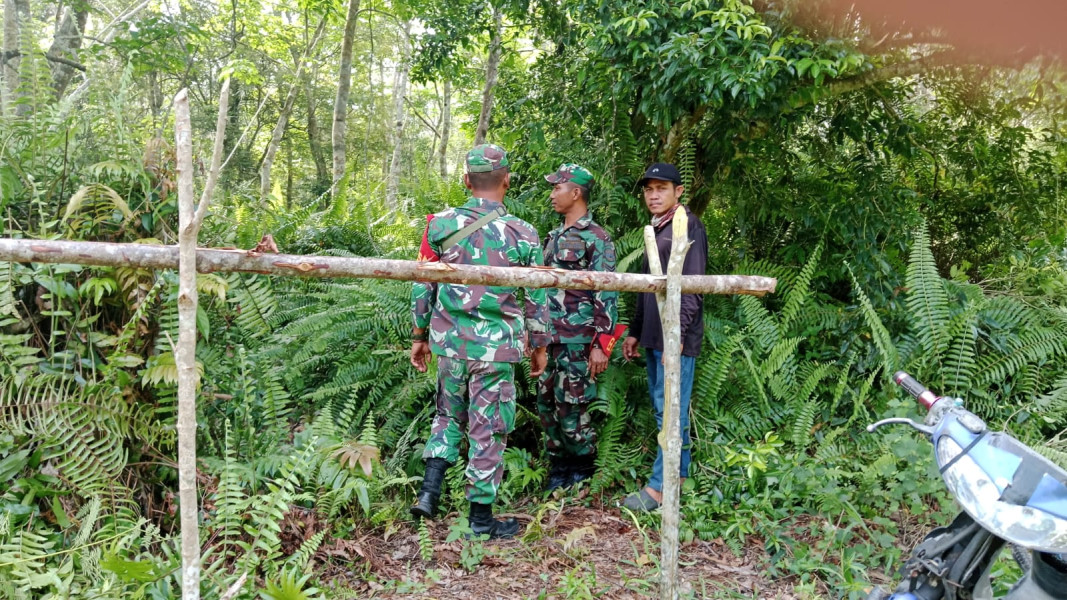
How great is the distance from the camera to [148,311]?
3150mm

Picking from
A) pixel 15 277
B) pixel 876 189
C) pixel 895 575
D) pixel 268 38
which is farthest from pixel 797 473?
pixel 268 38

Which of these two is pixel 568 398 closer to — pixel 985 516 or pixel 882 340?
pixel 882 340

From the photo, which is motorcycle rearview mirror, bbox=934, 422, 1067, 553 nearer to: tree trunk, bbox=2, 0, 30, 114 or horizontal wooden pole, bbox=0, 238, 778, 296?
Result: horizontal wooden pole, bbox=0, 238, 778, 296

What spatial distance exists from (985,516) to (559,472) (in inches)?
109

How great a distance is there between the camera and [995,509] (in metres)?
1.58

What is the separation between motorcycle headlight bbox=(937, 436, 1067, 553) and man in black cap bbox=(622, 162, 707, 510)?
1.70 m

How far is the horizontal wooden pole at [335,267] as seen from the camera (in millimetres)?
1942

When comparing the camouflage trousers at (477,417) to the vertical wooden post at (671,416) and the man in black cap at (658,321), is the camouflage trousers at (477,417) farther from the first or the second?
the vertical wooden post at (671,416)

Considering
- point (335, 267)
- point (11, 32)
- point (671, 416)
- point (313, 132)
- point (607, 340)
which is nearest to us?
point (335, 267)

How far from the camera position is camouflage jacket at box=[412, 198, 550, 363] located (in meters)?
→ 3.29

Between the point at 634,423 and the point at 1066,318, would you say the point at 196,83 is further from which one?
the point at 1066,318

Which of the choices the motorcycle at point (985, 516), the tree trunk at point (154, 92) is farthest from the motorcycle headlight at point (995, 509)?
the tree trunk at point (154, 92)

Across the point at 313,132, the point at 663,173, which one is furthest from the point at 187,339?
the point at 313,132

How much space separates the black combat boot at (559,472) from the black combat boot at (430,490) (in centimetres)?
89
